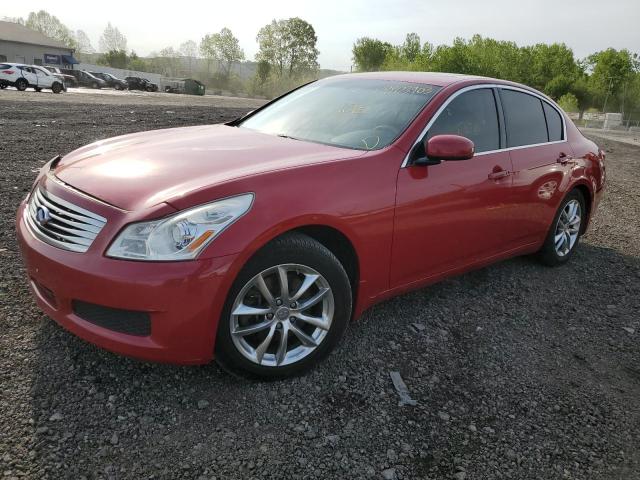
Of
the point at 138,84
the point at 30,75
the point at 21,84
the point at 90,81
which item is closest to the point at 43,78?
the point at 30,75

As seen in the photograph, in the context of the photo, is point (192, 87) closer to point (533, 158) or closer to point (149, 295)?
point (533, 158)

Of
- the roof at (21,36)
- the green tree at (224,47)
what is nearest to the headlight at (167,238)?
the roof at (21,36)

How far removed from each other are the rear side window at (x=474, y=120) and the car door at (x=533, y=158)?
17cm

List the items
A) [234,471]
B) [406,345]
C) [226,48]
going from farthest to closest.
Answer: [226,48], [406,345], [234,471]

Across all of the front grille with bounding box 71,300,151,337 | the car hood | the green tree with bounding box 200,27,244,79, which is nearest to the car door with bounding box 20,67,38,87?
the car hood

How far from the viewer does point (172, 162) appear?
114 inches

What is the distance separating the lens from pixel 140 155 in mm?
3062

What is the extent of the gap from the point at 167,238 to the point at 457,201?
192cm

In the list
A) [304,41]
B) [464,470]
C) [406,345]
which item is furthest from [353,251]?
[304,41]

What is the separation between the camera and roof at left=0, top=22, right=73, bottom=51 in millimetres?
65625

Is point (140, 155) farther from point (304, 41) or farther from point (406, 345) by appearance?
point (304, 41)

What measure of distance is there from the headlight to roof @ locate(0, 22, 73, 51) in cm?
7587

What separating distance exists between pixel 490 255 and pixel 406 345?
3.75 feet

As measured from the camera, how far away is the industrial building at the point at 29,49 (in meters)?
65.0
